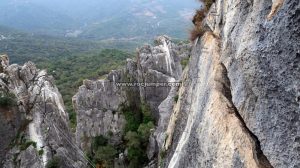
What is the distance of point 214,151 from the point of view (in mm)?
12695

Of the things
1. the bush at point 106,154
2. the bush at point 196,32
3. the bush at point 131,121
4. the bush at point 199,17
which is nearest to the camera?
the bush at point 196,32

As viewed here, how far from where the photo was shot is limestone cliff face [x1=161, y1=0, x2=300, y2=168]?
30.5 ft

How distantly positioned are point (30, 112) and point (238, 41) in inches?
1060

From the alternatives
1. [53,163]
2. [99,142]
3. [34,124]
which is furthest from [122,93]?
[53,163]

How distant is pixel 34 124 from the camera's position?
115 feet

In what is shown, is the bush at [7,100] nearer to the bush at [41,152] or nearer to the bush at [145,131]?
the bush at [41,152]

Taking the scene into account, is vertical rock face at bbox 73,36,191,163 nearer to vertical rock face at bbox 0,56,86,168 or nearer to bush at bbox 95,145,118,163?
bush at bbox 95,145,118,163

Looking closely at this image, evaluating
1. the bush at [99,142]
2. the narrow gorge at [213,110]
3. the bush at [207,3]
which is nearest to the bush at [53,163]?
the narrow gorge at [213,110]

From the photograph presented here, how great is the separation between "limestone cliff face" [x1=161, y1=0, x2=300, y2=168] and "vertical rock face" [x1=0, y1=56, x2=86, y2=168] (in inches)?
739

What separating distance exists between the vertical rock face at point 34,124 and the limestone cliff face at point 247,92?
1878 centimetres

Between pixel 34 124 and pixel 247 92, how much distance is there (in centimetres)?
2692

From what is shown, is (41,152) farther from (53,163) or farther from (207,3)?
(207,3)

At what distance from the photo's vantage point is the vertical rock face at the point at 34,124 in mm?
32781

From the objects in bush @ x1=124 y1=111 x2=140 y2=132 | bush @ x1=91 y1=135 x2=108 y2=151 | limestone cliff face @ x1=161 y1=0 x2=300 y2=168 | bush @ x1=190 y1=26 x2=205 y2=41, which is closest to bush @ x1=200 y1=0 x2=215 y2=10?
bush @ x1=190 y1=26 x2=205 y2=41
